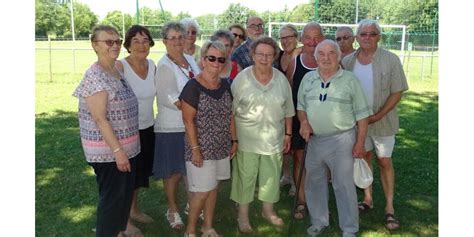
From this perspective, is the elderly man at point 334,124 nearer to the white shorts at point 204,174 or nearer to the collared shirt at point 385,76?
the collared shirt at point 385,76

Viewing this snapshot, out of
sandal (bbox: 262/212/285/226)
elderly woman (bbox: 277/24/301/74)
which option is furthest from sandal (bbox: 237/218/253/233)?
elderly woman (bbox: 277/24/301/74)

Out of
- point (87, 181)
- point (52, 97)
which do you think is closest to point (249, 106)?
point (87, 181)

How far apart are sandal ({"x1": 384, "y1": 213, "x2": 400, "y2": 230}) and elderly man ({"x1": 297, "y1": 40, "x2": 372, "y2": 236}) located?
52 centimetres

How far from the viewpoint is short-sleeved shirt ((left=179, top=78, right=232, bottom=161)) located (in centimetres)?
324

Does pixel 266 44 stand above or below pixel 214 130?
above

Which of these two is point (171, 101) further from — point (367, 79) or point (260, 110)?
point (367, 79)

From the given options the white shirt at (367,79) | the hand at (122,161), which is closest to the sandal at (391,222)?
the white shirt at (367,79)

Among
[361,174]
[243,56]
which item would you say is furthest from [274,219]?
[243,56]

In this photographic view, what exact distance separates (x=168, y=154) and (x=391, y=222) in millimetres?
2191

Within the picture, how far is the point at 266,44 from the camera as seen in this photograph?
3539mm
